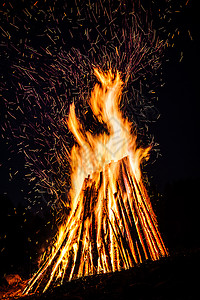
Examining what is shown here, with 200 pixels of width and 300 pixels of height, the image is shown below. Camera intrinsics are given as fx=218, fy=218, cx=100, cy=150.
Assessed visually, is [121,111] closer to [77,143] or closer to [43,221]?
[77,143]

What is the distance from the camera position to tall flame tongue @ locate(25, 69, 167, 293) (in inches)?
191

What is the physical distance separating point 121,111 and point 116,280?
15.8 feet

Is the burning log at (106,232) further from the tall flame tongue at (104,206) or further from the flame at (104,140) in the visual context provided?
the flame at (104,140)

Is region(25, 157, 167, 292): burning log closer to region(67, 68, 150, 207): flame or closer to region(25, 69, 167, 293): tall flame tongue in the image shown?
region(25, 69, 167, 293): tall flame tongue

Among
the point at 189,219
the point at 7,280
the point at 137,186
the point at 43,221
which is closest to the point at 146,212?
the point at 137,186

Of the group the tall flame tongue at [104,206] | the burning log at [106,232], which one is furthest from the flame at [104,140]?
the burning log at [106,232]

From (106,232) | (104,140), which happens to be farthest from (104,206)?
(104,140)

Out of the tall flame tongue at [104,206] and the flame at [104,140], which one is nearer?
the tall flame tongue at [104,206]

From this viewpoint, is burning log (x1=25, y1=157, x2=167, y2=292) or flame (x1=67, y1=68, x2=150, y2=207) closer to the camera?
burning log (x1=25, y1=157, x2=167, y2=292)

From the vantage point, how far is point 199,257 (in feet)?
8.10

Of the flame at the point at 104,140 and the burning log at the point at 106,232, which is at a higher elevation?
the flame at the point at 104,140

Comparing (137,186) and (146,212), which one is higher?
(137,186)

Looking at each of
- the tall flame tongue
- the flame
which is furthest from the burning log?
the flame

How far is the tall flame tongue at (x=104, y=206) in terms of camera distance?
4863mm
